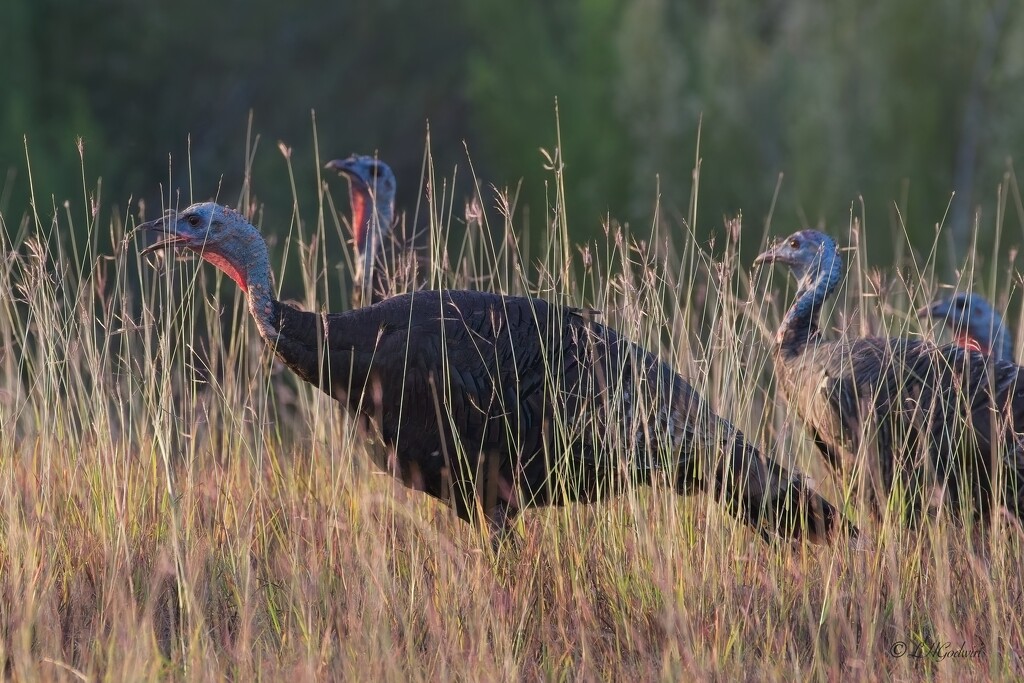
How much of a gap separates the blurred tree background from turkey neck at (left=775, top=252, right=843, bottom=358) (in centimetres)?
878

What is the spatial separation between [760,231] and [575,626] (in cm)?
1316

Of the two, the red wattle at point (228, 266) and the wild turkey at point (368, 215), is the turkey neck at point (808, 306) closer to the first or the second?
the wild turkey at point (368, 215)

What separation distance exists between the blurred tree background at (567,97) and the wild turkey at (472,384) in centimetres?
978

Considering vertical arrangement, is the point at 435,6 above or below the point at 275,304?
above

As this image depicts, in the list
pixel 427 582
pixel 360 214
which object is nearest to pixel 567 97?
pixel 360 214

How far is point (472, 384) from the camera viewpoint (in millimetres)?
3787

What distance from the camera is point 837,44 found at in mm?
15516

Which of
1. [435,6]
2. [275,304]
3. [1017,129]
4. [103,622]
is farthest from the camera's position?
[435,6]

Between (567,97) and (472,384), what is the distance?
1373 cm

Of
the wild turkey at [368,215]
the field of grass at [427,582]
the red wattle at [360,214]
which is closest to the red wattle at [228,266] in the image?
the field of grass at [427,582]

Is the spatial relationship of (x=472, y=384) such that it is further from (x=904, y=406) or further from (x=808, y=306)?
(x=808, y=306)

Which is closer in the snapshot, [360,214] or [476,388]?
[476,388]

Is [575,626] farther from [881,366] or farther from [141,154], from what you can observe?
[141,154]

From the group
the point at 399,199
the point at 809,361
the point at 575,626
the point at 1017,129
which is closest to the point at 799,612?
the point at 575,626
